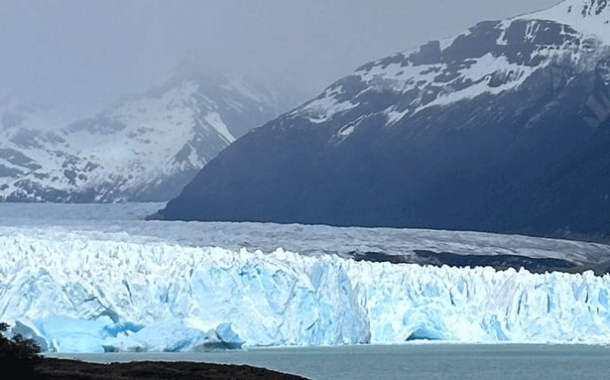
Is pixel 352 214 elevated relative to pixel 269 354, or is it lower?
elevated

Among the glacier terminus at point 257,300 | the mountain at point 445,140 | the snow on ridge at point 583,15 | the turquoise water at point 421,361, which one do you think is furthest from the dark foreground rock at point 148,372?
the snow on ridge at point 583,15

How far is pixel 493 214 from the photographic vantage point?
343ft

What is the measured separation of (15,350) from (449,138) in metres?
91.9

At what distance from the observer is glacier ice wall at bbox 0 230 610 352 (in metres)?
40.8

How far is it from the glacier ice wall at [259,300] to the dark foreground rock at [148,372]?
41.0 feet

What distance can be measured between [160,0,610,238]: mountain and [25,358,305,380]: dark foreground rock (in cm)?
7327

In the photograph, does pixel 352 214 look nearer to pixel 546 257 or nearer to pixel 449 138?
pixel 449 138

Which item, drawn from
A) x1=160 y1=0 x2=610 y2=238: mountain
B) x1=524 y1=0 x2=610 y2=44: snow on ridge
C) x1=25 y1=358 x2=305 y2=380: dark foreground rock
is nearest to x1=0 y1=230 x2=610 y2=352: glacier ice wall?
x1=25 y1=358 x2=305 y2=380: dark foreground rock

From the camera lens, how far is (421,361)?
41406 millimetres

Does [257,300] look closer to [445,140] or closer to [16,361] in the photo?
[16,361]

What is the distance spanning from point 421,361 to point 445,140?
2866 inches

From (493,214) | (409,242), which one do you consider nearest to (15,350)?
(409,242)

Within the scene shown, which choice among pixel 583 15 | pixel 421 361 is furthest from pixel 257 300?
pixel 583 15

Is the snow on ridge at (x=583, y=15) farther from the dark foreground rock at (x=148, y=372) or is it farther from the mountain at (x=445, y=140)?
the dark foreground rock at (x=148, y=372)
